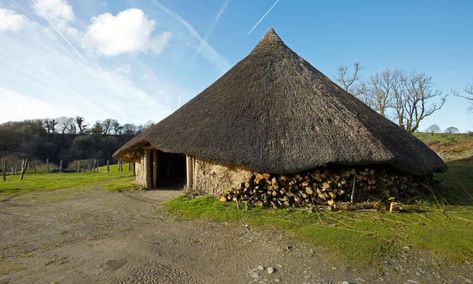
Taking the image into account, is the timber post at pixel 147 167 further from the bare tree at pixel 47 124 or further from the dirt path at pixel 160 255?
the bare tree at pixel 47 124

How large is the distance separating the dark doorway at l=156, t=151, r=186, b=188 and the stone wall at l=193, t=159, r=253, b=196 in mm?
3912

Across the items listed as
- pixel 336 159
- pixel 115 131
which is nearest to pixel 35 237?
pixel 336 159

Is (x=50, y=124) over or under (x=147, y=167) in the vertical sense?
over

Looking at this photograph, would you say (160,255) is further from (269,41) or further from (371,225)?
(269,41)

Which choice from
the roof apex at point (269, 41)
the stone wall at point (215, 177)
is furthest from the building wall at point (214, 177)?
the roof apex at point (269, 41)

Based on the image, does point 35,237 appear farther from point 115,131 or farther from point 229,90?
point 115,131

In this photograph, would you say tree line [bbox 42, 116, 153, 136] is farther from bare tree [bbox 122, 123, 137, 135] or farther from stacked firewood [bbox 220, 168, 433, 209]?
stacked firewood [bbox 220, 168, 433, 209]

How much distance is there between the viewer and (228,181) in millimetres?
8672

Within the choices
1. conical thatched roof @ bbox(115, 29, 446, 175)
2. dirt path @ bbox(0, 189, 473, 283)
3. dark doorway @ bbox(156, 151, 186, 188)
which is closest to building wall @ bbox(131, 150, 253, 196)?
conical thatched roof @ bbox(115, 29, 446, 175)

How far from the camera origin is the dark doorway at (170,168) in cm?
1370

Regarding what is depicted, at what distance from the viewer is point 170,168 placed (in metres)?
14.7

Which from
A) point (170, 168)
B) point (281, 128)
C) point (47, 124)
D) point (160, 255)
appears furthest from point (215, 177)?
point (47, 124)

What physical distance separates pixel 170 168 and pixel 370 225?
33.8 ft

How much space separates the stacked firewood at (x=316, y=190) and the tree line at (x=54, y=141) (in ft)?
131
